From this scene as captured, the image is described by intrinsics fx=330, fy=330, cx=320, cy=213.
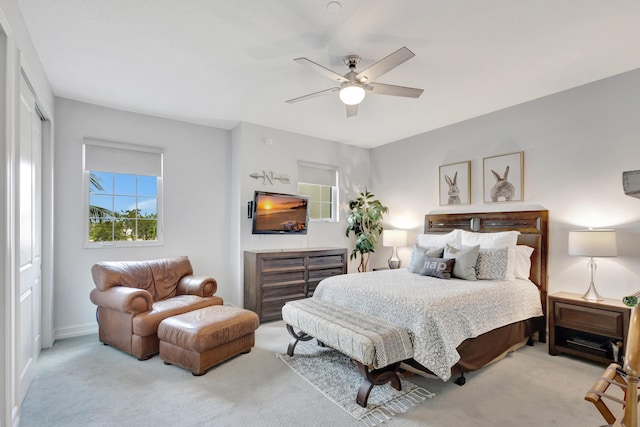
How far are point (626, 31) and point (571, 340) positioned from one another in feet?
8.99

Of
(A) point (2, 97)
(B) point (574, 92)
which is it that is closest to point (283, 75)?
(A) point (2, 97)

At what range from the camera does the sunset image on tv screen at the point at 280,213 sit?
4.67 m

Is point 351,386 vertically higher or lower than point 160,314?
lower

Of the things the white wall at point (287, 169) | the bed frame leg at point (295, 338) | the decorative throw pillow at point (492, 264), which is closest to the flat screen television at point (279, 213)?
the white wall at point (287, 169)

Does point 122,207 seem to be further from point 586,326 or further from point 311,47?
point 586,326

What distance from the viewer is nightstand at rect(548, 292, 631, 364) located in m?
2.96

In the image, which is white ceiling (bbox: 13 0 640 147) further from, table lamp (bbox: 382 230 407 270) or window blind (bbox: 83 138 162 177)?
table lamp (bbox: 382 230 407 270)

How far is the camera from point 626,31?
8.25 ft

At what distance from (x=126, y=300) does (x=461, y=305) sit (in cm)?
303

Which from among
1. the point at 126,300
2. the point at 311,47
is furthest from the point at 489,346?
the point at 126,300

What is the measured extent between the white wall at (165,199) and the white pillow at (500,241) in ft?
11.1

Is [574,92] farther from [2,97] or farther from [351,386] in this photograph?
[2,97]

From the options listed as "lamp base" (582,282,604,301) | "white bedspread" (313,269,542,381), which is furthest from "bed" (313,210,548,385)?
"lamp base" (582,282,604,301)

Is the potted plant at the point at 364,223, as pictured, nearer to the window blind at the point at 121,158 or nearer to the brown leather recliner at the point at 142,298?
the brown leather recliner at the point at 142,298
